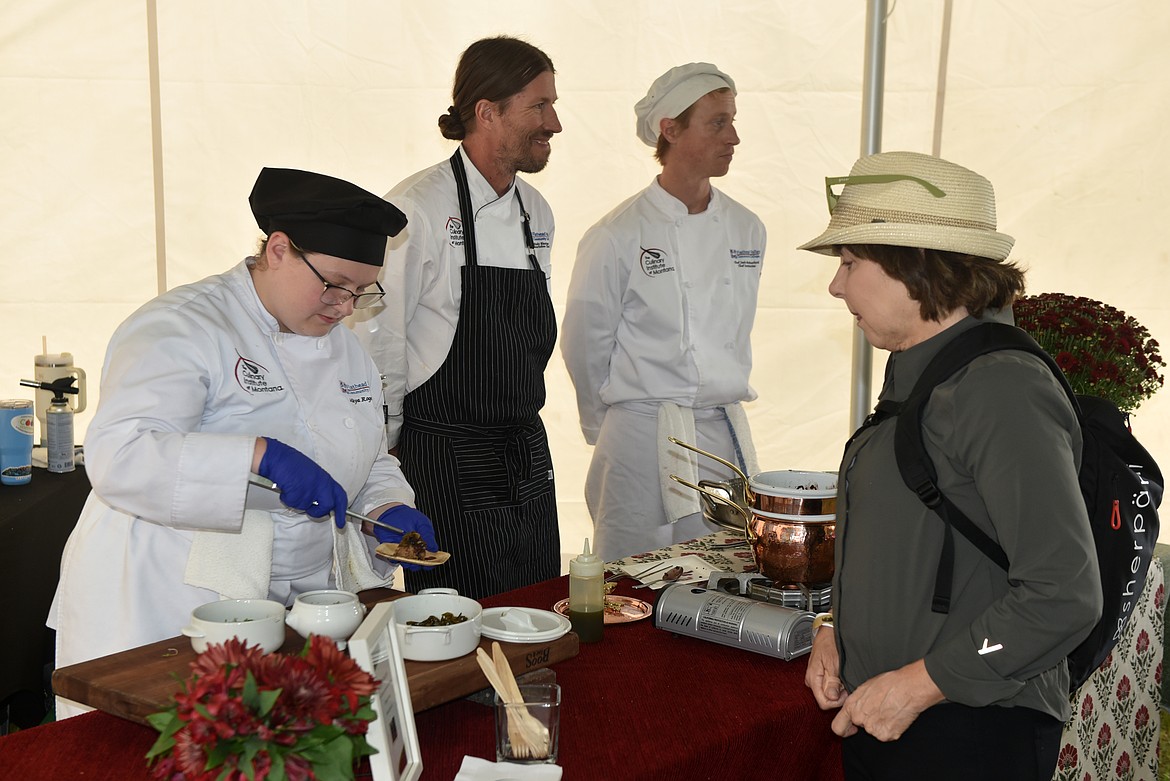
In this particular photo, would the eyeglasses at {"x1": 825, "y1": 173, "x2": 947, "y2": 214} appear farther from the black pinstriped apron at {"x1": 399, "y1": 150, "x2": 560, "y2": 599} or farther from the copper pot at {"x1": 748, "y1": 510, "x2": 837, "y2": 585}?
the black pinstriped apron at {"x1": 399, "y1": 150, "x2": 560, "y2": 599}

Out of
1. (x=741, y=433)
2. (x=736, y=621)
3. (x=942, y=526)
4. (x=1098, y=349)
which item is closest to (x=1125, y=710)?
(x=1098, y=349)

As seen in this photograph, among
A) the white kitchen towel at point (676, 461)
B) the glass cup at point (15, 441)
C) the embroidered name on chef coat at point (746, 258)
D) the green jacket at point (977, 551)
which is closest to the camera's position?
the green jacket at point (977, 551)

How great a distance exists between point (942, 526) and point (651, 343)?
1.89m

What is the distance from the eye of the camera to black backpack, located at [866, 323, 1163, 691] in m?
1.49

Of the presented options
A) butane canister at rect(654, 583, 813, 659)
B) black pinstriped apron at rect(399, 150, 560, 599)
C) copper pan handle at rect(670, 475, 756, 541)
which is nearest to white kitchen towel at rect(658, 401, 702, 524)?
black pinstriped apron at rect(399, 150, 560, 599)

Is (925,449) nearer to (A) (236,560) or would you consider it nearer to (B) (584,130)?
(A) (236,560)

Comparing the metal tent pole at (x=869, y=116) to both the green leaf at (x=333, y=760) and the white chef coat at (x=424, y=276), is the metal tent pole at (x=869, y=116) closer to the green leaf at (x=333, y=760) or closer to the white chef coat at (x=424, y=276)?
the white chef coat at (x=424, y=276)

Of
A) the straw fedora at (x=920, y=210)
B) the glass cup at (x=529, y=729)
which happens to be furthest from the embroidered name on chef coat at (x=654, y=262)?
the glass cup at (x=529, y=729)

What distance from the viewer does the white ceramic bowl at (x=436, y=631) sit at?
63.9 inches

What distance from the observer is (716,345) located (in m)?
3.36

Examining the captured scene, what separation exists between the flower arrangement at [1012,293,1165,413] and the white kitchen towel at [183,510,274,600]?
2.06 meters

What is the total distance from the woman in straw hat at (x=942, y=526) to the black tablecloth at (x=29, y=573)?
2.27 metres

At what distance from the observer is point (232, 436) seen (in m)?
1.82

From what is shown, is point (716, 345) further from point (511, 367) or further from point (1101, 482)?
point (1101, 482)
